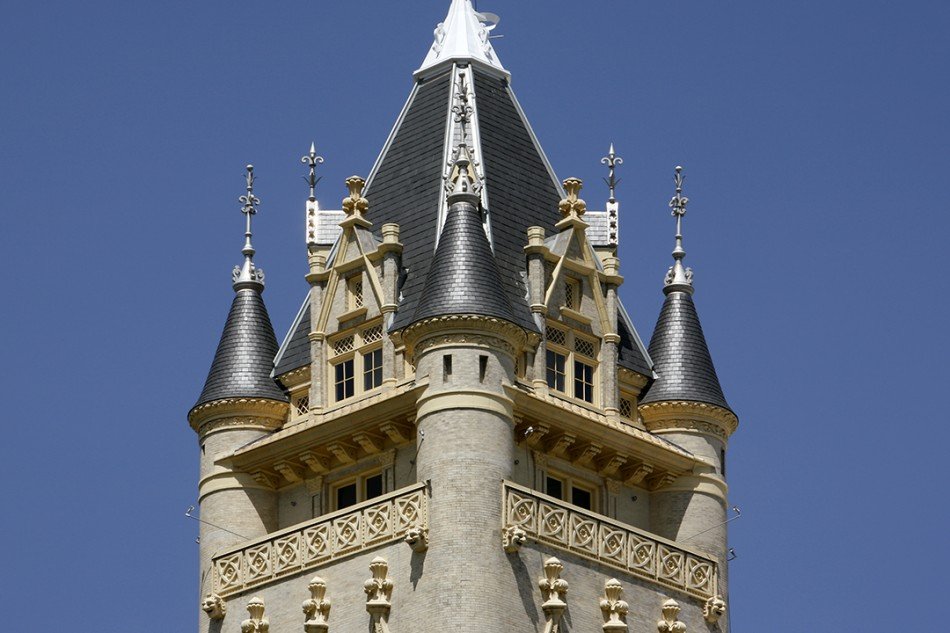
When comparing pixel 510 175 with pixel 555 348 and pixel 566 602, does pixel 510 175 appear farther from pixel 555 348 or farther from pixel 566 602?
pixel 566 602

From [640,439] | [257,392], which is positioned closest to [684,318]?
[640,439]

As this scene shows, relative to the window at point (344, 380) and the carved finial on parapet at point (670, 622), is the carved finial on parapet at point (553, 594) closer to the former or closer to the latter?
the carved finial on parapet at point (670, 622)

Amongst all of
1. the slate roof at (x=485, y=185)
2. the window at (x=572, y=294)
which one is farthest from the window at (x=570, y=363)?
the slate roof at (x=485, y=185)

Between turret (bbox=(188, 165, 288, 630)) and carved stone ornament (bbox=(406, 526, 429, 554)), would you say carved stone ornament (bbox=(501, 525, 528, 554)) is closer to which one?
carved stone ornament (bbox=(406, 526, 429, 554))

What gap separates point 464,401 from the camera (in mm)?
74500

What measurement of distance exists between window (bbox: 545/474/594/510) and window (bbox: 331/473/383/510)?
12.6 ft

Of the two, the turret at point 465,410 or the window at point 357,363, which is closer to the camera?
the turret at point 465,410

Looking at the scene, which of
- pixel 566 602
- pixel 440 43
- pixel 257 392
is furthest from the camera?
pixel 440 43

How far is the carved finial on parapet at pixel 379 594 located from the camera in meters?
73.8

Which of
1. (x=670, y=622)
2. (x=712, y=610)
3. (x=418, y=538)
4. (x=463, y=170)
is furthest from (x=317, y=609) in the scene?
(x=463, y=170)

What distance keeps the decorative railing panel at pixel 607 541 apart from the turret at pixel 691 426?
1.11m

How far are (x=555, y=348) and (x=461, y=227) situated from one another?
3.74 metres

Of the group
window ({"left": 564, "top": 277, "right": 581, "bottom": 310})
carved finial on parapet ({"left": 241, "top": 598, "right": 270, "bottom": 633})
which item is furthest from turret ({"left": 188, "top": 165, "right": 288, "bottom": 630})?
window ({"left": 564, "top": 277, "right": 581, "bottom": 310})

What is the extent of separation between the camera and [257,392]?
80.2 m
